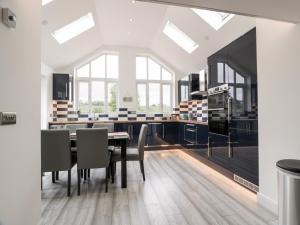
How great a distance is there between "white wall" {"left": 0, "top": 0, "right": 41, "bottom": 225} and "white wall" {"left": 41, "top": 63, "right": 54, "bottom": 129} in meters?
3.63

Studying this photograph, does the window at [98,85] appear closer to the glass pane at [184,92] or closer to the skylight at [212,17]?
the glass pane at [184,92]

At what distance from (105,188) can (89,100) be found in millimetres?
3787

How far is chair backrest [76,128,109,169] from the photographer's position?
105 inches

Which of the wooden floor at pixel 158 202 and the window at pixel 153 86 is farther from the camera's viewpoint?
the window at pixel 153 86

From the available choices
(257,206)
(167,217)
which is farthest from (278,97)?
(167,217)

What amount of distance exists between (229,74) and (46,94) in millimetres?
4515

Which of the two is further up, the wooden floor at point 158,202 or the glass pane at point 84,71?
the glass pane at point 84,71

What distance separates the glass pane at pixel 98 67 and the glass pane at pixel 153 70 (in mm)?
1496

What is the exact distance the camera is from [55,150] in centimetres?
263

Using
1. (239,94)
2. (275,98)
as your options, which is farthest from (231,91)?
(275,98)

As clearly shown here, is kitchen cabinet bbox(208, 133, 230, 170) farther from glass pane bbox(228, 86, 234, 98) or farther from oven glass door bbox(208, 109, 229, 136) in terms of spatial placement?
glass pane bbox(228, 86, 234, 98)

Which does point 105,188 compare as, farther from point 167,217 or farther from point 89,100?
point 89,100

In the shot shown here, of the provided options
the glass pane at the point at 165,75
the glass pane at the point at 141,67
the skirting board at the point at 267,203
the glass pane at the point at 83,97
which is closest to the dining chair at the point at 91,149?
the skirting board at the point at 267,203

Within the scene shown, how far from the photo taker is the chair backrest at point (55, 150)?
8.55ft
